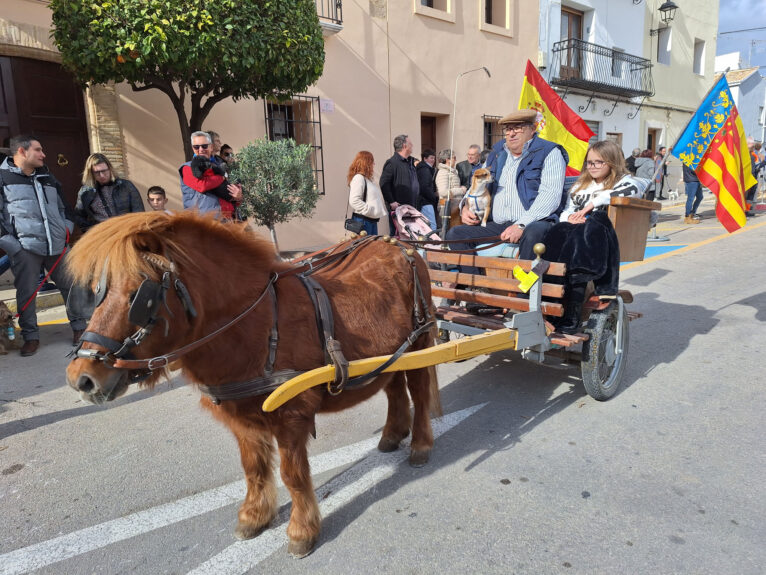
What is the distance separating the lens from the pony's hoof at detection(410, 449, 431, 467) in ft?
9.86

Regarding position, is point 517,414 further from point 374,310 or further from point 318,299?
point 318,299

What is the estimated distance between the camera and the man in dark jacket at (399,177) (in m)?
7.52

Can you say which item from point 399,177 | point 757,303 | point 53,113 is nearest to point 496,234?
point 399,177

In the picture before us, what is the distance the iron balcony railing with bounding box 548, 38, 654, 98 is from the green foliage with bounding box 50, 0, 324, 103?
11.4 metres

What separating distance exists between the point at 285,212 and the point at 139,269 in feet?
20.8

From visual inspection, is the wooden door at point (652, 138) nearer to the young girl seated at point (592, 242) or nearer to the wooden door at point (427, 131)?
the wooden door at point (427, 131)

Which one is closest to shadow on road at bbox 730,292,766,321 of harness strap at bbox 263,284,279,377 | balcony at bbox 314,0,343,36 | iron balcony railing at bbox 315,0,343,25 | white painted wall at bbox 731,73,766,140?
harness strap at bbox 263,284,279,377

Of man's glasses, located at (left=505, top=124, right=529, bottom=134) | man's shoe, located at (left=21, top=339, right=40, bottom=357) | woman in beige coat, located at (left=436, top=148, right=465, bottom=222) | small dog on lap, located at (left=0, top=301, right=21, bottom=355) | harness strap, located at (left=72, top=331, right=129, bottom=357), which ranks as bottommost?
man's shoe, located at (left=21, top=339, right=40, bottom=357)

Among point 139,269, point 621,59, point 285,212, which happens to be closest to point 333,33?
point 285,212

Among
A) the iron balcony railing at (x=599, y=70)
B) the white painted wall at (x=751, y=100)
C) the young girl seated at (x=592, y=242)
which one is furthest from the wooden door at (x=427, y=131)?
the white painted wall at (x=751, y=100)

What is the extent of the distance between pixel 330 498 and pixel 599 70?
18649mm

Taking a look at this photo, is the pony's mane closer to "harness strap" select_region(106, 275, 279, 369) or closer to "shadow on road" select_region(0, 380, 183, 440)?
"harness strap" select_region(106, 275, 279, 369)

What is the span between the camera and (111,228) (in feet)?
5.84

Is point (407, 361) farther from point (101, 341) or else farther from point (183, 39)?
point (183, 39)
